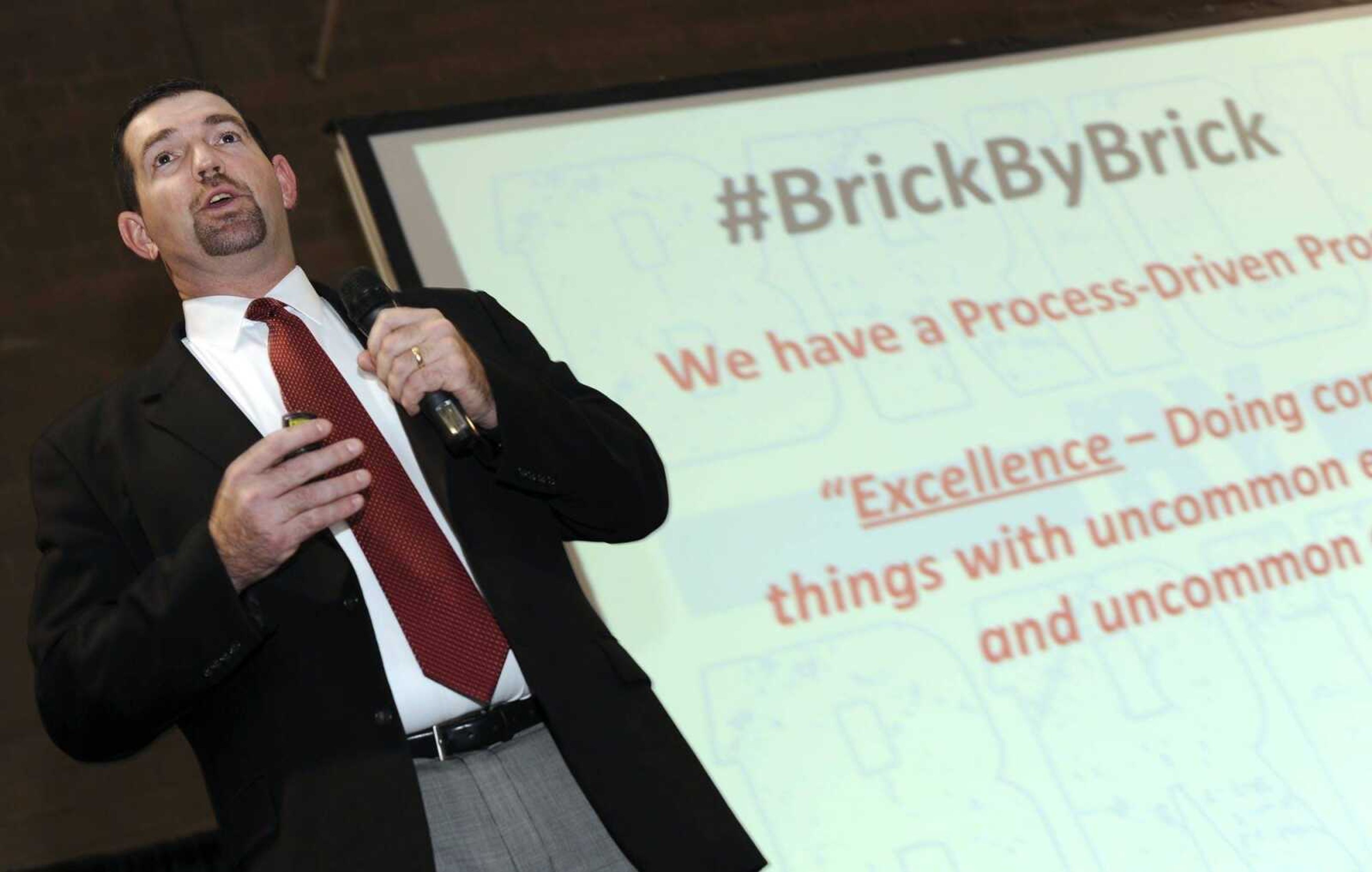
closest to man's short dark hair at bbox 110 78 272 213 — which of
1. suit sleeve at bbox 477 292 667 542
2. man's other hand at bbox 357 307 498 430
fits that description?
suit sleeve at bbox 477 292 667 542

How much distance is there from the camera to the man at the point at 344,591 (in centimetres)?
134

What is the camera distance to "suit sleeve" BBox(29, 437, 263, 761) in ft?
4.32

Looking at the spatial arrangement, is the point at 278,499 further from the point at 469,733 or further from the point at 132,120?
the point at 132,120

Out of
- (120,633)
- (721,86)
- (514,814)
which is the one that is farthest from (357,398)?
(721,86)

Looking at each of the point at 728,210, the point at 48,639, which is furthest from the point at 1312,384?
the point at 48,639

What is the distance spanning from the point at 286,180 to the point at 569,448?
596 millimetres

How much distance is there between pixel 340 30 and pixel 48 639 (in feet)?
10.9

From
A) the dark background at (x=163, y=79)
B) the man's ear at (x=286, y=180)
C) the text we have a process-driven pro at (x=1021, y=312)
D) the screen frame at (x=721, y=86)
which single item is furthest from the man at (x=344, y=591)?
the dark background at (x=163, y=79)

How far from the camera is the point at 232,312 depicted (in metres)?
1.65

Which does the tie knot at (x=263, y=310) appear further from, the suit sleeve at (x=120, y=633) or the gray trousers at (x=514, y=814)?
the gray trousers at (x=514, y=814)

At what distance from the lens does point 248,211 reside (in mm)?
1650

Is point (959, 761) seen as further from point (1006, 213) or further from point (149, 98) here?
point (149, 98)

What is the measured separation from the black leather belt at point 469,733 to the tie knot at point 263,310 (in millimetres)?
478

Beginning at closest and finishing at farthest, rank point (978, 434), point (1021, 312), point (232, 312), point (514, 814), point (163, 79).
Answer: point (514, 814) < point (232, 312) < point (978, 434) < point (1021, 312) < point (163, 79)
